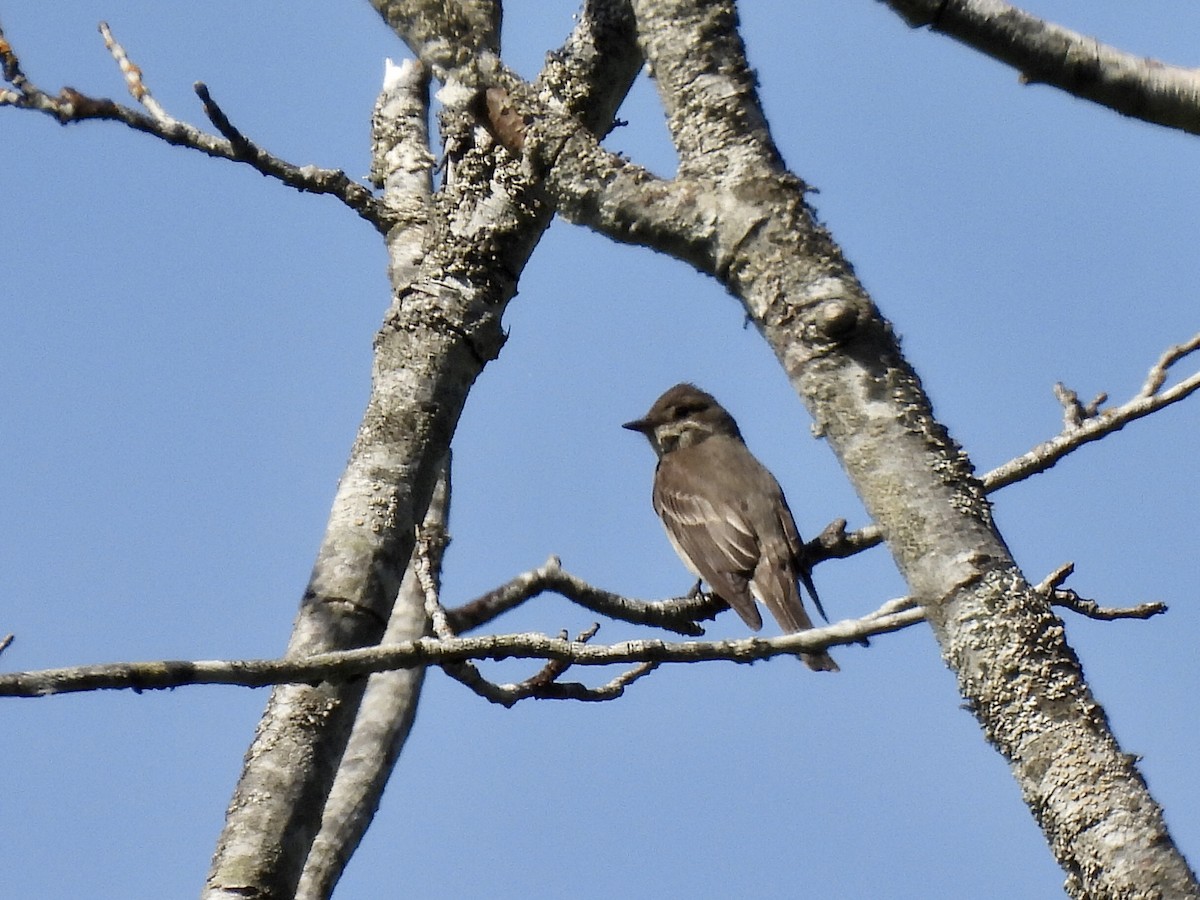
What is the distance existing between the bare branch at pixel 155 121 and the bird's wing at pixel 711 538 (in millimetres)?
2806

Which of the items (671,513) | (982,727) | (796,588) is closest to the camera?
(982,727)

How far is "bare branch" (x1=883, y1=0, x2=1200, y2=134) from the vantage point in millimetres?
2334

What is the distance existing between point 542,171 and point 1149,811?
1.96m

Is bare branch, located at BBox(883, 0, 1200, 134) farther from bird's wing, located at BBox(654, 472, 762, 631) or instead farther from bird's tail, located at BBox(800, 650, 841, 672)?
bird's wing, located at BBox(654, 472, 762, 631)

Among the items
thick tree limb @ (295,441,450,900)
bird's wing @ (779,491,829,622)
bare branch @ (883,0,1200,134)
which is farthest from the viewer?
bird's wing @ (779,491,829,622)

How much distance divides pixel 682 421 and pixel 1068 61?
7.10 m

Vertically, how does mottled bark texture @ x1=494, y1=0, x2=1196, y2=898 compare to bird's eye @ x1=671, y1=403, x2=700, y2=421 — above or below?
below

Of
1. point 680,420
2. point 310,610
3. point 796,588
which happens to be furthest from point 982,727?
point 680,420

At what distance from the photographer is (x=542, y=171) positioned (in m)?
3.31

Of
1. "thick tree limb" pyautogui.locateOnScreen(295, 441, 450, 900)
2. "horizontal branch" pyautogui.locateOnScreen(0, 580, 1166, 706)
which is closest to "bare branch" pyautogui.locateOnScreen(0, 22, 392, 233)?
"thick tree limb" pyautogui.locateOnScreen(295, 441, 450, 900)

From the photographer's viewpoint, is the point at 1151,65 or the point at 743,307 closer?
the point at 1151,65

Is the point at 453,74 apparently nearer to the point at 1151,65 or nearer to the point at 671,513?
the point at 1151,65

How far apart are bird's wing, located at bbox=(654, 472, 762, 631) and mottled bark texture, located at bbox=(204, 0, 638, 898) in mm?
2207

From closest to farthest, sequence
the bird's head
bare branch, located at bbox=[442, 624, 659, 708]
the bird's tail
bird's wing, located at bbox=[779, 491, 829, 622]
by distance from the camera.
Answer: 1. bare branch, located at bbox=[442, 624, 659, 708]
2. the bird's tail
3. bird's wing, located at bbox=[779, 491, 829, 622]
4. the bird's head
